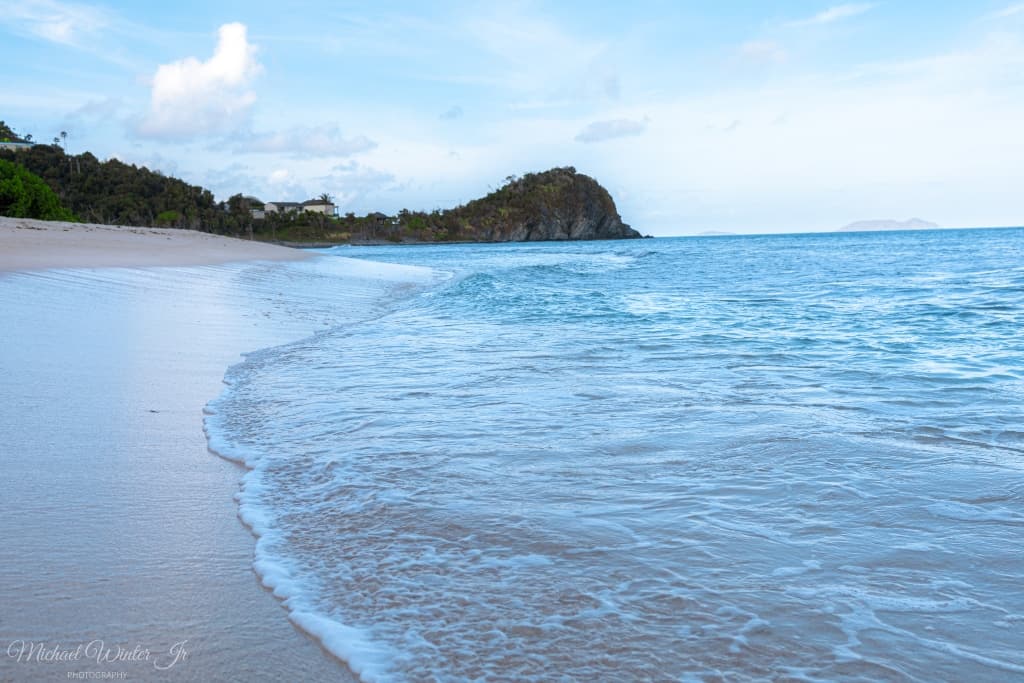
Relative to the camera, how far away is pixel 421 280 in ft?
74.6

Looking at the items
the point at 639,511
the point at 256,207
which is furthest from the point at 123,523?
the point at 256,207

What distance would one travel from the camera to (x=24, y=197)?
108 feet

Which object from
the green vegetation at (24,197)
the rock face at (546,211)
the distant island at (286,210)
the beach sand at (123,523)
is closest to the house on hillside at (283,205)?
the distant island at (286,210)

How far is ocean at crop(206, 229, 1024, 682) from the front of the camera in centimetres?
202

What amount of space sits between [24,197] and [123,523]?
1445 inches

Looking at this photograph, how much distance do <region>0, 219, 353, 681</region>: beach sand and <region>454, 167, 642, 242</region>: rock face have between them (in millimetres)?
140183

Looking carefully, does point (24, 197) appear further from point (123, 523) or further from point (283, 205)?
point (283, 205)

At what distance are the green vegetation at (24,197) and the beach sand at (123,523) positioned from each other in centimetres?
3077

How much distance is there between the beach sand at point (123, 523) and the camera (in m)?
1.89

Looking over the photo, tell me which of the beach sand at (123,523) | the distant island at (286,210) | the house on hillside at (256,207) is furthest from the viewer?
the house on hillside at (256,207)

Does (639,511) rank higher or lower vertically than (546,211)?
lower

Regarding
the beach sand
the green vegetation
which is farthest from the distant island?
the beach sand

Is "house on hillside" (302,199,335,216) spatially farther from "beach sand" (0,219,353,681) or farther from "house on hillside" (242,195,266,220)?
"beach sand" (0,219,353,681)

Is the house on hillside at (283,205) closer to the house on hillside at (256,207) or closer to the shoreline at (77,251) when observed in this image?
the house on hillside at (256,207)
